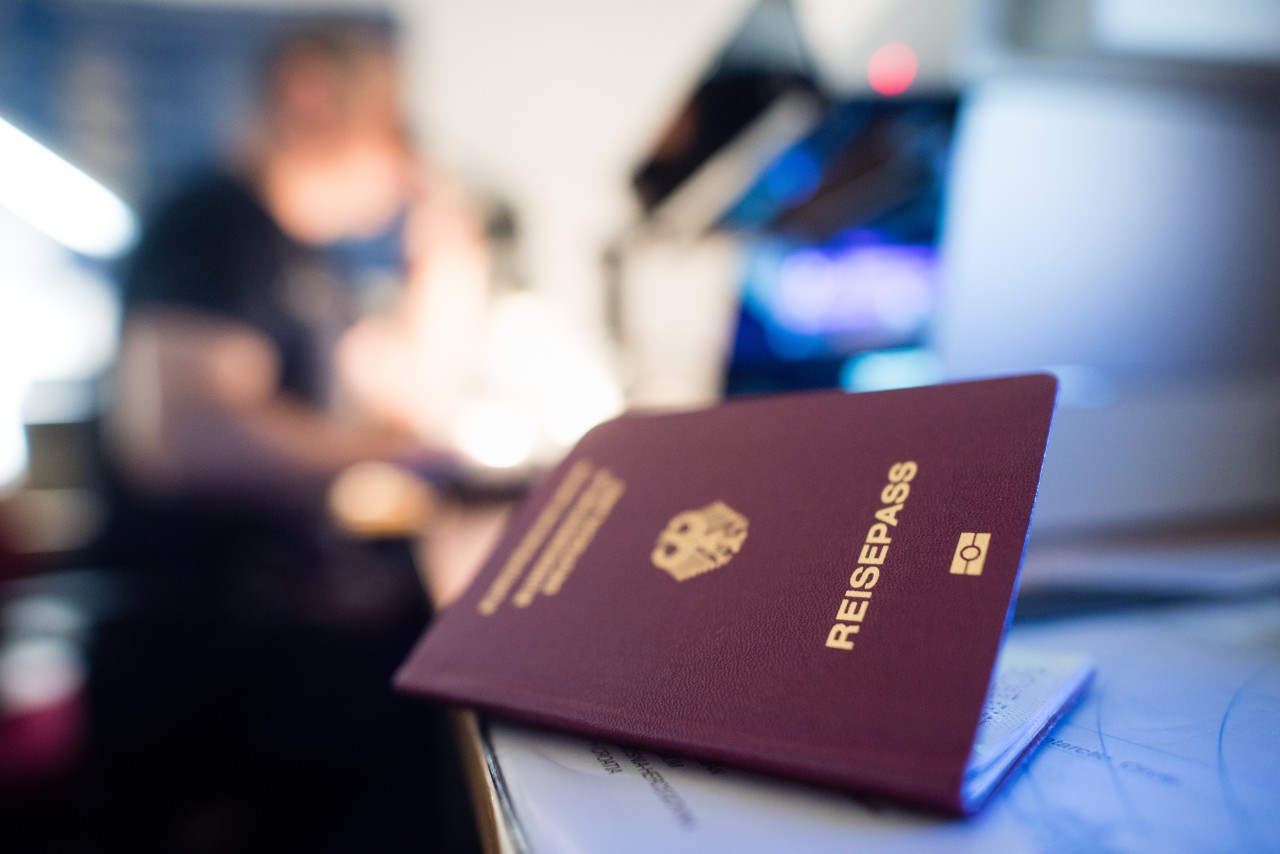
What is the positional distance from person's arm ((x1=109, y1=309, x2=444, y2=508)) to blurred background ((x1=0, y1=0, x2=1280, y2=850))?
0.22 m

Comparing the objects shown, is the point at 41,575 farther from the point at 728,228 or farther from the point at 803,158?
the point at 803,158

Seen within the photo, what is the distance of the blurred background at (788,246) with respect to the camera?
2.23 ft

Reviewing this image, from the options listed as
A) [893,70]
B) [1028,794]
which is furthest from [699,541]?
[893,70]

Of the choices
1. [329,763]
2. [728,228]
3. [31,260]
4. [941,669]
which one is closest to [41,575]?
[31,260]

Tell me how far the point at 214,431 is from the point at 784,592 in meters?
1.49

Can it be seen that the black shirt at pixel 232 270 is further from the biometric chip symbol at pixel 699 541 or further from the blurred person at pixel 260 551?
the biometric chip symbol at pixel 699 541

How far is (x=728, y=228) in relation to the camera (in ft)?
3.73

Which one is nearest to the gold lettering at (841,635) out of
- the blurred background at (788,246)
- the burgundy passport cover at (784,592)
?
the burgundy passport cover at (784,592)

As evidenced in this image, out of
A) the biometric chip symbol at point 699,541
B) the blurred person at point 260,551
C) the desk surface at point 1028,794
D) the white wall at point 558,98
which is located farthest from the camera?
the white wall at point 558,98

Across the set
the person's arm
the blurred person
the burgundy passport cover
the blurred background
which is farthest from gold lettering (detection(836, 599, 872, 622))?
the person's arm

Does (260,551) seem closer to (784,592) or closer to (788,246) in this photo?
(788,246)

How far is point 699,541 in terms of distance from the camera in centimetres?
37

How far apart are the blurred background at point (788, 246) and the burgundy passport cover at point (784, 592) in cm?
7

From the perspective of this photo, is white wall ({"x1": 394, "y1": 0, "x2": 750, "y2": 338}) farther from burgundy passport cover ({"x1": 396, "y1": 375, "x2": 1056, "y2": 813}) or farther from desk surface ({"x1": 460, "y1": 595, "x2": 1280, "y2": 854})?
desk surface ({"x1": 460, "y1": 595, "x2": 1280, "y2": 854})
